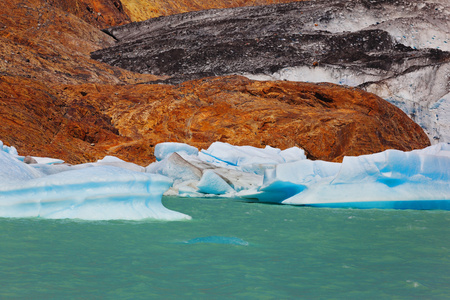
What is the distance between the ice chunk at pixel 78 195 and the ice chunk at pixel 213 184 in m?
3.80

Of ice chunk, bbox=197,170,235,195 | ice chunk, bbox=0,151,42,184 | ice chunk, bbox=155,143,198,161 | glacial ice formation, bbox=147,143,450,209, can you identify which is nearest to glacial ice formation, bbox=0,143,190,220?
ice chunk, bbox=0,151,42,184

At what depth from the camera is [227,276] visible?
350cm

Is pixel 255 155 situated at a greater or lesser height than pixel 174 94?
lesser

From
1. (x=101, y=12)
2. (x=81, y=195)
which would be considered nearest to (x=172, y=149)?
(x=81, y=195)

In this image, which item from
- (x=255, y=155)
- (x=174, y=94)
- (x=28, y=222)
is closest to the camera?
(x=28, y=222)

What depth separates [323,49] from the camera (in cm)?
2900

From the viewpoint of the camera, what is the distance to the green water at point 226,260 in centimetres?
Answer: 316

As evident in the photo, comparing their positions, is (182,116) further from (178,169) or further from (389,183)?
(389,183)

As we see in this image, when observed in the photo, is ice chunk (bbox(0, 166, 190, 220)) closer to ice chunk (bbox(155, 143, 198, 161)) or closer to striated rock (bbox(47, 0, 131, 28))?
ice chunk (bbox(155, 143, 198, 161))

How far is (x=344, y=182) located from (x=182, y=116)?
911 cm

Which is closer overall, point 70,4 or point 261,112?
point 261,112

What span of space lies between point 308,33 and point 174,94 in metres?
17.4

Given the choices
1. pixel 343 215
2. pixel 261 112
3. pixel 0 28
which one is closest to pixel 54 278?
pixel 343 215

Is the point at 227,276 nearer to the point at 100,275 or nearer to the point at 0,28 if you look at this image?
the point at 100,275
